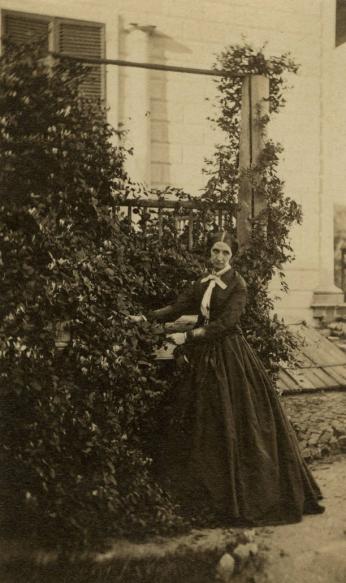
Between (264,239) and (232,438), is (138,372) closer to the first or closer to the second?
(232,438)

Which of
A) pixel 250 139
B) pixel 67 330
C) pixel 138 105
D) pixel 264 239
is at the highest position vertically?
pixel 138 105

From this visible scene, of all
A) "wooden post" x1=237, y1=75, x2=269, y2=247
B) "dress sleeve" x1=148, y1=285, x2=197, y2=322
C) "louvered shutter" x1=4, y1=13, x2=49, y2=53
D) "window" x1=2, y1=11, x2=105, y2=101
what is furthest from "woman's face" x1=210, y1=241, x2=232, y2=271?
"louvered shutter" x1=4, y1=13, x2=49, y2=53

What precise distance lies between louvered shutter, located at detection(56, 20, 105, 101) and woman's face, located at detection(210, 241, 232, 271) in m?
3.43

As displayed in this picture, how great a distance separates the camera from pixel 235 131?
6.26 meters

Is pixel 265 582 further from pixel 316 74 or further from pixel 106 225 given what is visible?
pixel 316 74

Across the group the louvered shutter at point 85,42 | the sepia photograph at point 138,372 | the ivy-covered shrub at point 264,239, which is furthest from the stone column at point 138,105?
the ivy-covered shrub at point 264,239

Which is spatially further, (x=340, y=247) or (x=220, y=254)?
(x=340, y=247)

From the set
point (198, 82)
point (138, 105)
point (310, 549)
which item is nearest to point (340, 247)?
point (198, 82)

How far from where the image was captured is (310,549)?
378cm

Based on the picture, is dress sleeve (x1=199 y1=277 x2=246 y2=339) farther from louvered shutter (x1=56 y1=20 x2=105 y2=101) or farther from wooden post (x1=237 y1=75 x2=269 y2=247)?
louvered shutter (x1=56 y1=20 x2=105 y2=101)

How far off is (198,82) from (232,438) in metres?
4.89

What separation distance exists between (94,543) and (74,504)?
25 centimetres

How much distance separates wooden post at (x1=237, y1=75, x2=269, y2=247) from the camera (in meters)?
5.35

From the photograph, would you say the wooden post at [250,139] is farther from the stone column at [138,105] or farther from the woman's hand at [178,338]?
the stone column at [138,105]
